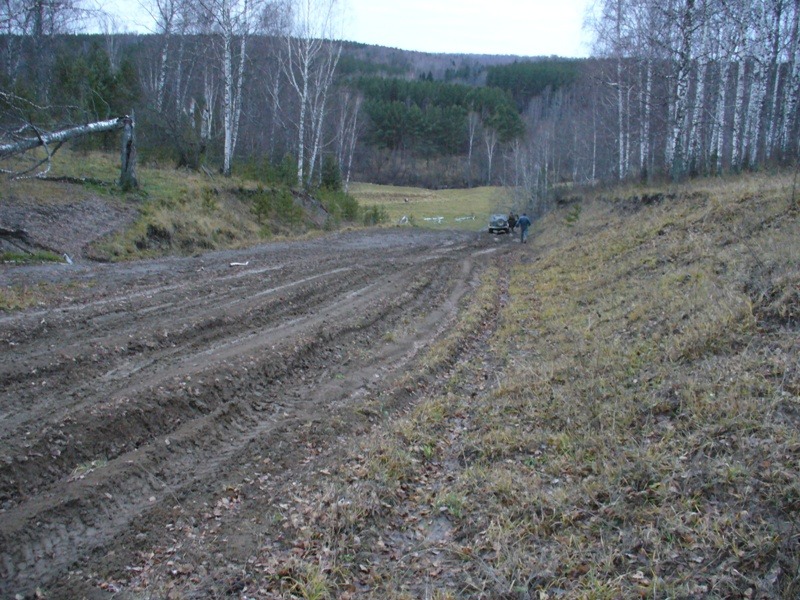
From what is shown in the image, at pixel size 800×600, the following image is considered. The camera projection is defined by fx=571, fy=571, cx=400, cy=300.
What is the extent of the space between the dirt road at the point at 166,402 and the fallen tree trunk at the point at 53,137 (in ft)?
9.73

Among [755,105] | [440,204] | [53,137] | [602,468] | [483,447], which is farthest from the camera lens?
[440,204]

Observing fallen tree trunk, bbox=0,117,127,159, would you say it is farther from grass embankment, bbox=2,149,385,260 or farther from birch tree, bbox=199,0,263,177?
birch tree, bbox=199,0,263,177

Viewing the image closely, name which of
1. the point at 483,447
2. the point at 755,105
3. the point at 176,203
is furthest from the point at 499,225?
the point at 483,447

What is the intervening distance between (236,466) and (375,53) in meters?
193

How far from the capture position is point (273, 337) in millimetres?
8672

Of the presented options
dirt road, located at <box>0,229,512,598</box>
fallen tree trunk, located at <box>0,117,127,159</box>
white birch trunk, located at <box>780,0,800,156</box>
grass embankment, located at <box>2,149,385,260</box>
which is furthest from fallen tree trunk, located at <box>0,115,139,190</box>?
white birch trunk, located at <box>780,0,800,156</box>

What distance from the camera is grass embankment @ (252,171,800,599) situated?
396cm

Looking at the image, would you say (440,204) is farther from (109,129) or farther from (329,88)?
(109,129)

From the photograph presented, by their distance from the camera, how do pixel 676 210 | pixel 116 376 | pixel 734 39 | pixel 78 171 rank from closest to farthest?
pixel 116 376 < pixel 676 210 < pixel 78 171 < pixel 734 39

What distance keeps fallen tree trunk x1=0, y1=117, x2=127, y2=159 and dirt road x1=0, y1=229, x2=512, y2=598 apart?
2966 mm

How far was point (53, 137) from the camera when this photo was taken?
13711mm

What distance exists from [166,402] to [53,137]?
10821mm

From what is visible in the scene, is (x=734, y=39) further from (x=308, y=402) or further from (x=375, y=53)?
(x=375, y=53)

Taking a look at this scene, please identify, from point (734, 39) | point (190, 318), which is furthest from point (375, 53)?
point (190, 318)
